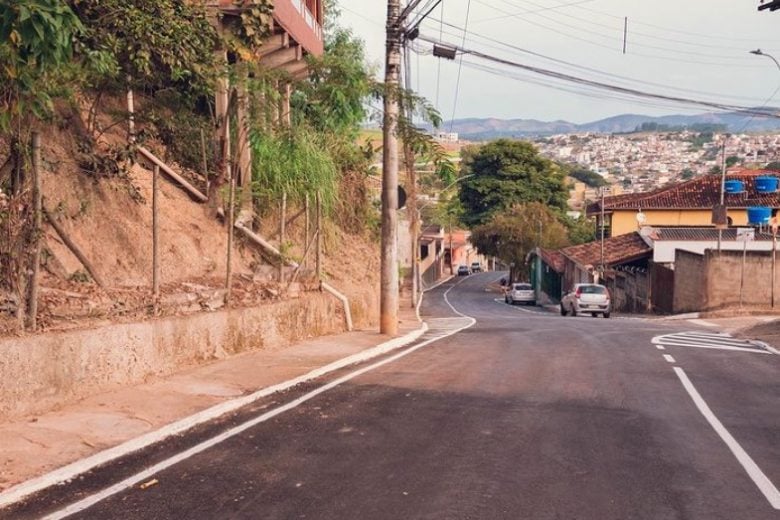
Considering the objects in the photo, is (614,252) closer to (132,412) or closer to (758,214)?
(758,214)

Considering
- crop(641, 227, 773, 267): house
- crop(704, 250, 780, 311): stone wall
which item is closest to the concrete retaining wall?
crop(704, 250, 780, 311): stone wall

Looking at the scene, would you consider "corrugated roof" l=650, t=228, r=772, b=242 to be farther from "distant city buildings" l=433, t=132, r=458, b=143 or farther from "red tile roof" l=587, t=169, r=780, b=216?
"distant city buildings" l=433, t=132, r=458, b=143

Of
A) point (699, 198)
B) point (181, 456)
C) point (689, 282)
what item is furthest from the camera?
point (699, 198)

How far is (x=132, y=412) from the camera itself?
944 centimetres

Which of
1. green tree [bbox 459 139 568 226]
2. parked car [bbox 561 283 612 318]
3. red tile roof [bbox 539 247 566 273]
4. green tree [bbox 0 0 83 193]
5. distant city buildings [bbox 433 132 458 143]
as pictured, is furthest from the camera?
green tree [bbox 459 139 568 226]

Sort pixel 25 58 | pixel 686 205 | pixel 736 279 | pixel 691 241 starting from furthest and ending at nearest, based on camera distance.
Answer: pixel 686 205, pixel 691 241, pixel 736 279, pixel 25 58

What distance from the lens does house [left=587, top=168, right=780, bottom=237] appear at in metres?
63.8

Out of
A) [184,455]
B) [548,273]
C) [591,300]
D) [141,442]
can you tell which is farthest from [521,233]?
[184,455]

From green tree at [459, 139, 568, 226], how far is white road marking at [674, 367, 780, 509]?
248 ft

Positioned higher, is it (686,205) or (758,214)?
(686,205)

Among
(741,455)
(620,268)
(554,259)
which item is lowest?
(741,455)

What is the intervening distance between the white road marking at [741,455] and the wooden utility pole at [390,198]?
25.9 feet

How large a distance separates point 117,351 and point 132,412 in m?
1.39

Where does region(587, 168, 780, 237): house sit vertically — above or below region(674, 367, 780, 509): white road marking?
above
